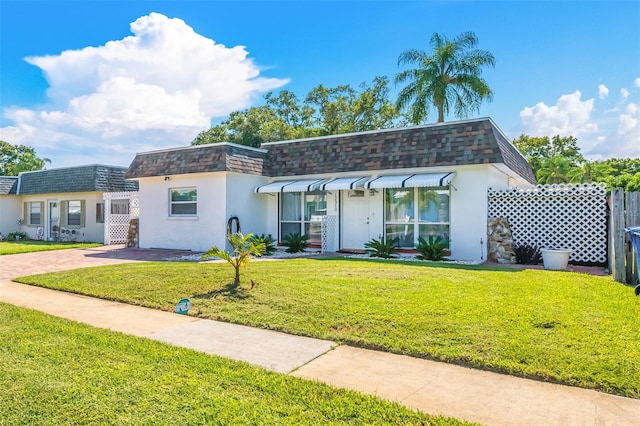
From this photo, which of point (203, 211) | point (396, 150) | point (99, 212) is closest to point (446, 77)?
point (396, 150)

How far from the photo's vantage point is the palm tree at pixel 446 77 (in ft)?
83.4

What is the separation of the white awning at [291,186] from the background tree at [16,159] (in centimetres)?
4652

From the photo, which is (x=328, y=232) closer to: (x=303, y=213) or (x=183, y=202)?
(x=303, y=213)

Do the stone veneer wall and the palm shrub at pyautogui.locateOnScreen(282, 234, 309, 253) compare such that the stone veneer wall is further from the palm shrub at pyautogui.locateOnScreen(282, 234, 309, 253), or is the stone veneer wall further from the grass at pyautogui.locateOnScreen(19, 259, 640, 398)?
the palm shrub at pyautogui.locateOnScreen(282, 234, 309, 253)

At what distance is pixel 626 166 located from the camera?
45.2 metres

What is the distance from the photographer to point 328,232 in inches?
712

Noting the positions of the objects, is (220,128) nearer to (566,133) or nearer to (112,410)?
(566,133)

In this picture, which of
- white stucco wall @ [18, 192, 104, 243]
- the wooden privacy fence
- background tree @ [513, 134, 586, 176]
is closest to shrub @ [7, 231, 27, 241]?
white stucco wall @ [18, 192, 104, 243]

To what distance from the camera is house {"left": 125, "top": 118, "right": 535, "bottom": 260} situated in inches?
607

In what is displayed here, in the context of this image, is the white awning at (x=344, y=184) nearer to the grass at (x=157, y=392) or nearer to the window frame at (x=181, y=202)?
the window frame at (x=181, y=202)

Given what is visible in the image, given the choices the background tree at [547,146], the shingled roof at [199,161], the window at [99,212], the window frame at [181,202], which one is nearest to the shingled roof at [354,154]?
the shingled roof at [199,161]

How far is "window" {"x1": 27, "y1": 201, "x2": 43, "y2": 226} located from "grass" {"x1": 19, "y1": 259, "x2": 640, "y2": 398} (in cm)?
2290

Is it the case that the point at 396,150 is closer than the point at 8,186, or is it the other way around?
the point at 396,150

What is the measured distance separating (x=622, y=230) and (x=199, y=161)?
51.0 ft
